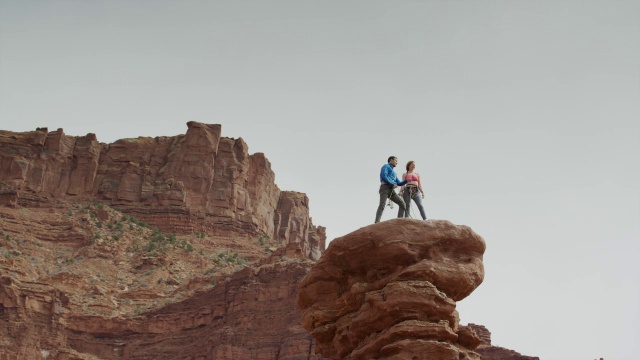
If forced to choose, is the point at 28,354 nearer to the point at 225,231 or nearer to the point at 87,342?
the point at 87,342

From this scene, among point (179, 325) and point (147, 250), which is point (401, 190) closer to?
point (179, 325)

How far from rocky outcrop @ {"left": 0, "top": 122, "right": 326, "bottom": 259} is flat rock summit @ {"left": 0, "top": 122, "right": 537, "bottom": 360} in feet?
0.44

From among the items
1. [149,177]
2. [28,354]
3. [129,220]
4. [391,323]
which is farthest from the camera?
[149,177]

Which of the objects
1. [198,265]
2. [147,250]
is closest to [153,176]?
[147,250]

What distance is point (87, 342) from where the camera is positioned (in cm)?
6800

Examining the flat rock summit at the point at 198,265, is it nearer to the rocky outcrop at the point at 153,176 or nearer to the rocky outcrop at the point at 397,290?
the rocky outcrop at the point at 397,290

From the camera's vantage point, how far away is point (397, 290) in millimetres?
17766

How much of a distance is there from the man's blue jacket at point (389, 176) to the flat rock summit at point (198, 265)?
1650mm

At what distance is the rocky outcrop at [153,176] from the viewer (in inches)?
3499

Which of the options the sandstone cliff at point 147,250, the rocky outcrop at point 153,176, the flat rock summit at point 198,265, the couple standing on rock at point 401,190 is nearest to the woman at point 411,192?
the couple standing on rock at point 401,190

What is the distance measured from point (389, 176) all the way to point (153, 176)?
75105mm

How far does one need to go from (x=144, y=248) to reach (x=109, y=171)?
1417cm

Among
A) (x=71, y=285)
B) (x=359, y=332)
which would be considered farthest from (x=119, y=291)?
(x=359, y=332)

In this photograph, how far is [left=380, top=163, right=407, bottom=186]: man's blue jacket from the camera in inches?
794
